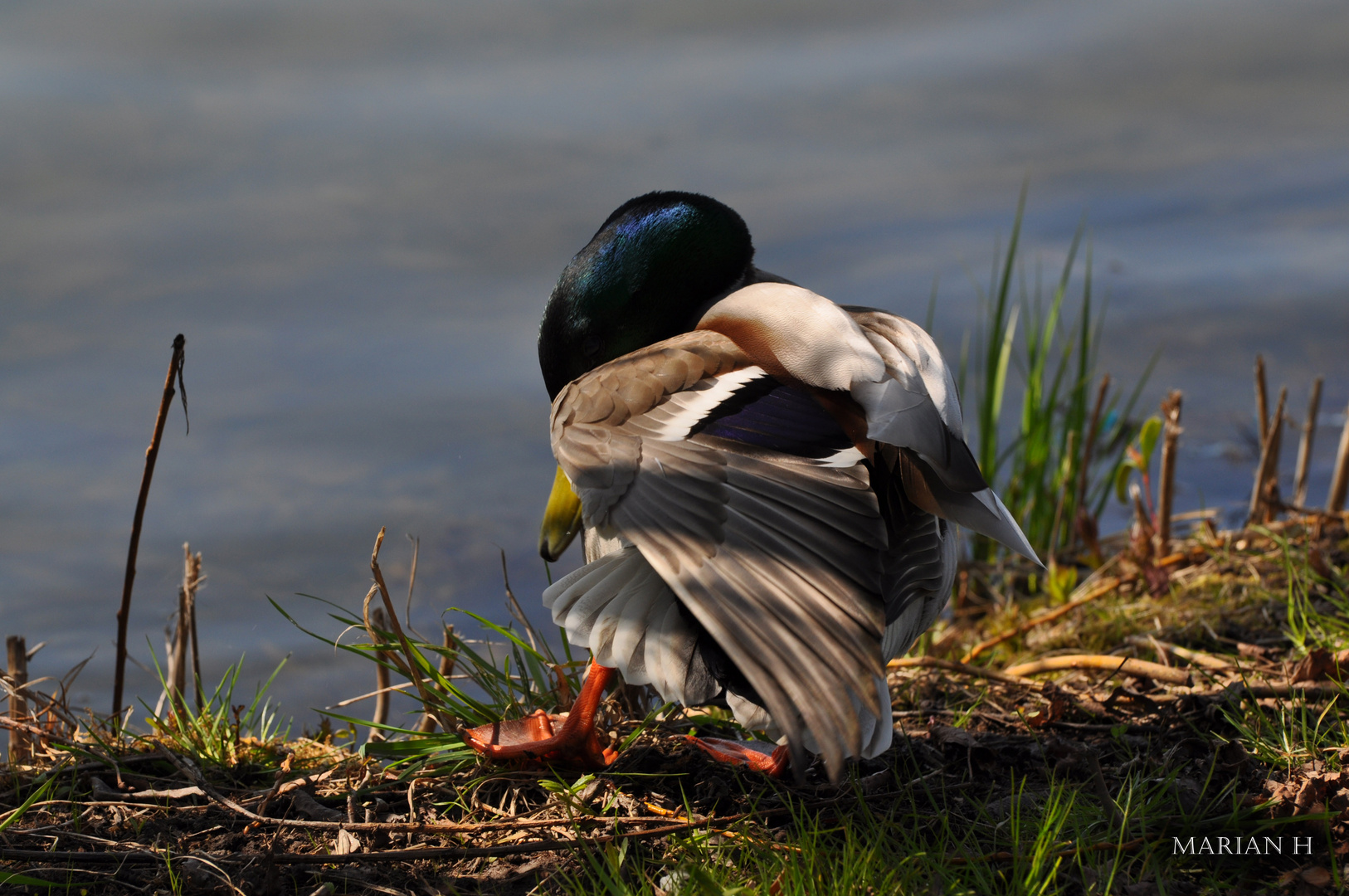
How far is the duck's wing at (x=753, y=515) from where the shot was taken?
1.72m

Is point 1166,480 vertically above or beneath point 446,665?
beneath

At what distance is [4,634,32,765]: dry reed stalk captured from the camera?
260cm

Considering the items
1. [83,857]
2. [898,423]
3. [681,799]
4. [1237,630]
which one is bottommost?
[1237,630]

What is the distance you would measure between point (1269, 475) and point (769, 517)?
3.06 metres

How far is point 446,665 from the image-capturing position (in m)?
2.87

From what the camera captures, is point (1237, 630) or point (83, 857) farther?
point (1237, 630)

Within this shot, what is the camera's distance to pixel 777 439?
2.05 m

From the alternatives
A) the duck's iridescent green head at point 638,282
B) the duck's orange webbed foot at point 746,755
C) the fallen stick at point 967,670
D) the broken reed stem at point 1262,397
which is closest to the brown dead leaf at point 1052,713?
→ the fallen stick at point 967,670

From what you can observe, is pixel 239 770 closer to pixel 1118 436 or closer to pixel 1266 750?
pixel 1266 750

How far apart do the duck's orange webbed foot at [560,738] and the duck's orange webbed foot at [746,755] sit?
192mm

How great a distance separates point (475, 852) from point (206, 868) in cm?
45

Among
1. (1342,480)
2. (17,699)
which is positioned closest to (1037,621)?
(1342,480)

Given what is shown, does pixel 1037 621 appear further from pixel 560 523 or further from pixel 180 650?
pixel 180 650

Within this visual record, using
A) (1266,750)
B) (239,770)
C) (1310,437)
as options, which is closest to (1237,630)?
(1266,750)
